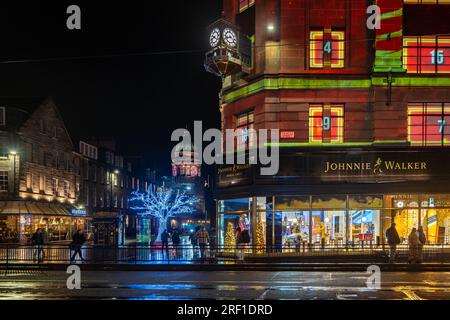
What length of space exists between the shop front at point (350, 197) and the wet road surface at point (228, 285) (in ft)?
21.5

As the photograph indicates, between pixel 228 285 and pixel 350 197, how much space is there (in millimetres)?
13550

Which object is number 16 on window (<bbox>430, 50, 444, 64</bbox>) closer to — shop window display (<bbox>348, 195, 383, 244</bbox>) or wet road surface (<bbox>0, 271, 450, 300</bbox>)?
shop window display (<bbox>348, 195, 383, 244</bbox>)

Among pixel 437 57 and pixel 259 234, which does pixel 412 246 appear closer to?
pixel 259 234

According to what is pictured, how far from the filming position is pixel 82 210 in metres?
58.5

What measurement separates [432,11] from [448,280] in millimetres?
16685

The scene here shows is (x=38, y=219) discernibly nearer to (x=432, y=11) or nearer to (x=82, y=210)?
(x=82, y=210)

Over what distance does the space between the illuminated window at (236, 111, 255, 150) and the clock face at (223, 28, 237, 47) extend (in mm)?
4361

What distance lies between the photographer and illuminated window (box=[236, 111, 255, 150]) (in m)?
31.9

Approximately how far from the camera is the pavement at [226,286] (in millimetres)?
15641

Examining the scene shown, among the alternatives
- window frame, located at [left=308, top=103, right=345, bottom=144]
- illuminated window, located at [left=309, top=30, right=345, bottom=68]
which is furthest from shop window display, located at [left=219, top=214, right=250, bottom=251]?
illuminated window, located at [left=309, top=30, right=345, bottom=68]

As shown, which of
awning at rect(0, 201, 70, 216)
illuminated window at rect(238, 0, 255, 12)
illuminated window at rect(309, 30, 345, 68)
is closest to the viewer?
illuminated window at rect(309, 30, 345, 68)

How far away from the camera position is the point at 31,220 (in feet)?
163
